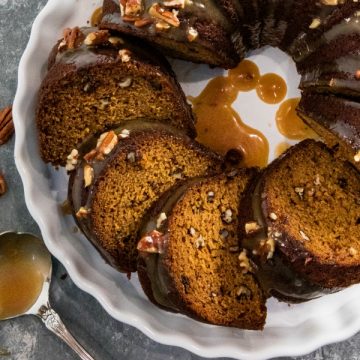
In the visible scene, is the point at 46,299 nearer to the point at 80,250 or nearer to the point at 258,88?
the point at 80,250

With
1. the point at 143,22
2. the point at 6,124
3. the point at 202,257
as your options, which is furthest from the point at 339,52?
→ the point at 6,124

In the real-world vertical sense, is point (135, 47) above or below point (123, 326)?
above

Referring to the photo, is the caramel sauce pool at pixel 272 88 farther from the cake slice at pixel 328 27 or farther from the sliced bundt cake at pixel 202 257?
the sliced bundt cake at pixel 202 257

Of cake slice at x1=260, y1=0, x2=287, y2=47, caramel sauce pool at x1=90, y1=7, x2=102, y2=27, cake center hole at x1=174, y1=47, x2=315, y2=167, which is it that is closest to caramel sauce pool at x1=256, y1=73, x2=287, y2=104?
cake center hole at x1=174, y1=47, x2=315, y2=167

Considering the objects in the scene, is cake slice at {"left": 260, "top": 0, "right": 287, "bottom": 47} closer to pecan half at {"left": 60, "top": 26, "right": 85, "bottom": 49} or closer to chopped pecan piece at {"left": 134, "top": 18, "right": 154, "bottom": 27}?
chopped pecan piece at {"left": 134, "top": 18, "right": 154, "bottom": 27}

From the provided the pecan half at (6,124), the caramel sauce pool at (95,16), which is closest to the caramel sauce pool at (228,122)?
the caramel sauce pool at (95,16)

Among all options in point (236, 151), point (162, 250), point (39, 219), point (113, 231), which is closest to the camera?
point (162, 250)

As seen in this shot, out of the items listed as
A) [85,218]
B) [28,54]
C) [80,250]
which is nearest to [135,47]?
[28,54]
